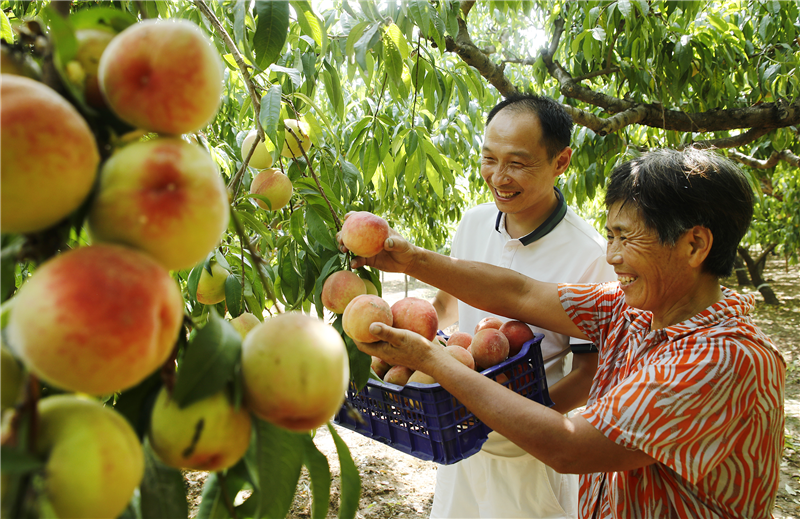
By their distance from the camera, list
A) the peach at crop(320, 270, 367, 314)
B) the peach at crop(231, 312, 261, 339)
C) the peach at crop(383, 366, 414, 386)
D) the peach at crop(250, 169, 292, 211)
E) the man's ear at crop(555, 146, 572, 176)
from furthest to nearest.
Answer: the man's ear at crop(555, 146, 572, 176)
the peach at crop(383, 366, 414, 386)
the peach at crop(250, 169, 292, 211)
the peach at crop(320, 270, 367, 314)
the peach at crop(231, 312, 261, 339)

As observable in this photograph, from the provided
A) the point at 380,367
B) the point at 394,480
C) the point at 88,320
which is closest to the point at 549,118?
the point at 380,367

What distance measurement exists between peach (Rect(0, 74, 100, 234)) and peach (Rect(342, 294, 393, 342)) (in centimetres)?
112

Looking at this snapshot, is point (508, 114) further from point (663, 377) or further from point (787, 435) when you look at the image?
point (787, 435)

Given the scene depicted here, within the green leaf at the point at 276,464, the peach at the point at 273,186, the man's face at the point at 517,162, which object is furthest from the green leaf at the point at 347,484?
the man's face at the point at 517,162

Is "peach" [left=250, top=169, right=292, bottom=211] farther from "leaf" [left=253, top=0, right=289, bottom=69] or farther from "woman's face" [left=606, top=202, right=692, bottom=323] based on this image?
"woman's face" [left=606, top=202, right=692, bottom=323]

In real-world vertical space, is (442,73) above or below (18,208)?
above

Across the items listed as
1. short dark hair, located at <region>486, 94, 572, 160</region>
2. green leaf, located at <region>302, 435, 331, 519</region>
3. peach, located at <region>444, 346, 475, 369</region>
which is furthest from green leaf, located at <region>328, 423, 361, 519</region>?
short dark hair, located at <region>486, 94, 572, 160</region>

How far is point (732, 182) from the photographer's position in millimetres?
1519

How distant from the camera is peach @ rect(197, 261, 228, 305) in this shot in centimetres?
159

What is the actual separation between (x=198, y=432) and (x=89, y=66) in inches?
14.7

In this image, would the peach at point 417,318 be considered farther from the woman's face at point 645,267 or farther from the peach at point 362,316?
the woman's face at point 645,267

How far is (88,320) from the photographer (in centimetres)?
38

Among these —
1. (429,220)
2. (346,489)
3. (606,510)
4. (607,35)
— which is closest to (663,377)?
(606,510)

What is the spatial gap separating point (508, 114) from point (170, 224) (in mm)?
1961
